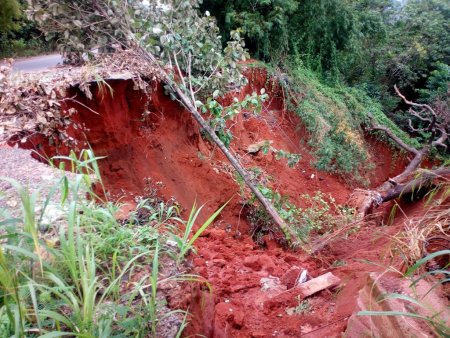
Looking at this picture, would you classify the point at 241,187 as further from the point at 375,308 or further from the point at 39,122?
the point at 375,308

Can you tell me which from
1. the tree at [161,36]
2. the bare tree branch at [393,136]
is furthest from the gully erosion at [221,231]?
the bare tree branch at [393,136]

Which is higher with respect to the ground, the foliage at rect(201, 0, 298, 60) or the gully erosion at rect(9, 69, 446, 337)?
the foliage at rect(201, 0, 298, 60)

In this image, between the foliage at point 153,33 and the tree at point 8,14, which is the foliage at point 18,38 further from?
the foliage at point 153,33

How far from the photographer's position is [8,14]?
54.7 ft

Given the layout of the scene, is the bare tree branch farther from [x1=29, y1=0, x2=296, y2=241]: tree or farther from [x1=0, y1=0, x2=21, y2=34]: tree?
[x1=0, y1=0, x2=21, y2=34]: tree

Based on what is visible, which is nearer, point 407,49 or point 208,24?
point 208,24

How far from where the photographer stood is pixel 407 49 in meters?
13.0

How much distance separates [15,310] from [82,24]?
4.75 metres

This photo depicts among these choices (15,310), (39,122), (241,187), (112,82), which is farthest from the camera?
(241,187)

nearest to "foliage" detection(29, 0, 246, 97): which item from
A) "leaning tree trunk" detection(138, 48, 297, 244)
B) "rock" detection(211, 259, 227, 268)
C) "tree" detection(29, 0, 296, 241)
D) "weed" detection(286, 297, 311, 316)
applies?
"tree" detection(29, 0, 296, 241)

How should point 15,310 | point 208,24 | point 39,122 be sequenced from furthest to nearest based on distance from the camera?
point 208,24 < point 39,122 < point 15,310

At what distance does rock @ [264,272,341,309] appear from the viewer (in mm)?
3232

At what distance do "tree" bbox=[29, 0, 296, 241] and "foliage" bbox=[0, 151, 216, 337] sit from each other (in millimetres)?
2961

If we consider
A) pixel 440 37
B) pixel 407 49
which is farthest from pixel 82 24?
pixel 440 37
